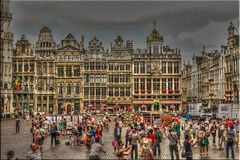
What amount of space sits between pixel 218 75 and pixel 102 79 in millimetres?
23421

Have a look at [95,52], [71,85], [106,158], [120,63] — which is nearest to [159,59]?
[120,63]

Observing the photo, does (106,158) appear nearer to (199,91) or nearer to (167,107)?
(167,107)

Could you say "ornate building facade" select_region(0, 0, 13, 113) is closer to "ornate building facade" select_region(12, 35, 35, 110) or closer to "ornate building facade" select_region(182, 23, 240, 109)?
"ornate building facade" select_region(12, 35, 35, 110)

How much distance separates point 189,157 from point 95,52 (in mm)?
66380

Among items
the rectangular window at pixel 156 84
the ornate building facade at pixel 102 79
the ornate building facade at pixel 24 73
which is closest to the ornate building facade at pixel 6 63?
the ornate building facade at pixel 24 73

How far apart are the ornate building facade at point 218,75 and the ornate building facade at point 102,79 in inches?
242

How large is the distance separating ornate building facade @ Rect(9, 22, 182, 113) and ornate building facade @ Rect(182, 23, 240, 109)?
6.15m

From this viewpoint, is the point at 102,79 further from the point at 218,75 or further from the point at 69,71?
the point at 218,75

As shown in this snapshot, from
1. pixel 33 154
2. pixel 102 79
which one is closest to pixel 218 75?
pixel 102 79

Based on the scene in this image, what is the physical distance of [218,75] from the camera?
74.2m

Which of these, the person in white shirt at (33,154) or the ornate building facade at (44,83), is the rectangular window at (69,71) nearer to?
the ornate building facade at (44,83)

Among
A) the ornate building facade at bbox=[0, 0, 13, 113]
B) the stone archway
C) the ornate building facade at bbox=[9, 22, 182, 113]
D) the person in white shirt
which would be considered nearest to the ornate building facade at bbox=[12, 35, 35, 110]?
the ornate building facade at bbox=[9, 22, 182, 113]

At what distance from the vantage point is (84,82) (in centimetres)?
8262

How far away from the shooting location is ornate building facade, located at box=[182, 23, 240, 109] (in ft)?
211
